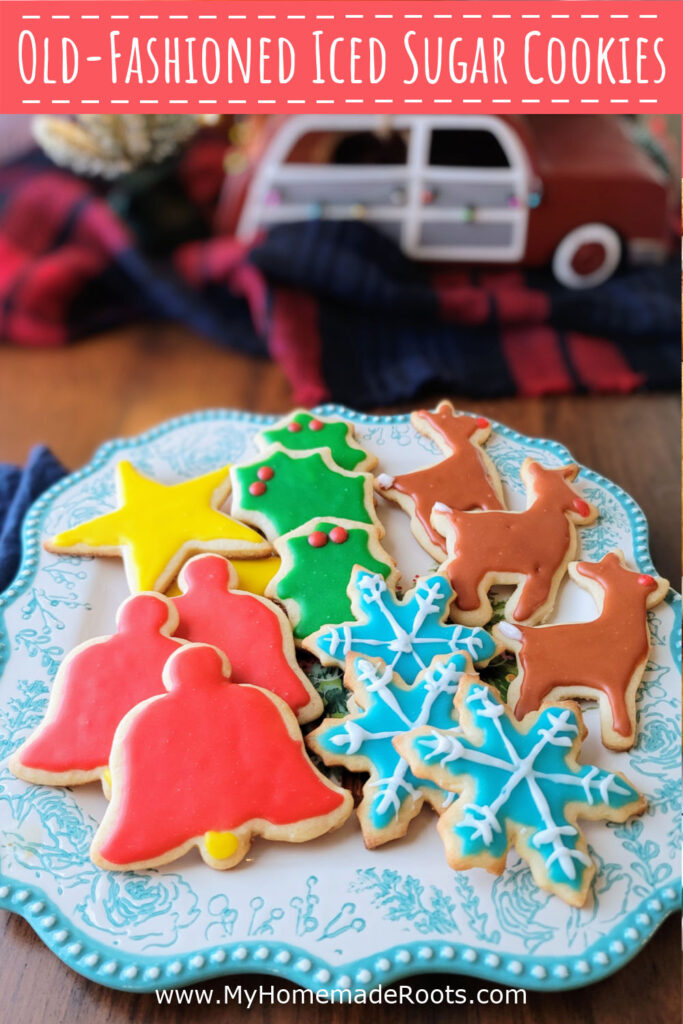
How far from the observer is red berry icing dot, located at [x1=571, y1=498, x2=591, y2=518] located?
950 millimetres

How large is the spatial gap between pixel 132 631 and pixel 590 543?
0.47 meters

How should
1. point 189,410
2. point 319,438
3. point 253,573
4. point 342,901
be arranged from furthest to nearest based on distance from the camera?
point 189,410 → point 319,438 → point 253,573 → point 342,901

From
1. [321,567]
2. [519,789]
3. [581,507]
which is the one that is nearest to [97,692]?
[321,567]

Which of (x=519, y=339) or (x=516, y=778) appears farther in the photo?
(x=519, y=339)

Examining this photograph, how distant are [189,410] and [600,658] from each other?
768mm

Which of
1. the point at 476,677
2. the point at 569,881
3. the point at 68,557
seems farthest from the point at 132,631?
the point at 569,881

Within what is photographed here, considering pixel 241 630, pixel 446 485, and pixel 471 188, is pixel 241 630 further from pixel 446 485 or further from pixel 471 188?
pixel 471 188

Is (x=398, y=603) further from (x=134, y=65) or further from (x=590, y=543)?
(x=134, y=65)

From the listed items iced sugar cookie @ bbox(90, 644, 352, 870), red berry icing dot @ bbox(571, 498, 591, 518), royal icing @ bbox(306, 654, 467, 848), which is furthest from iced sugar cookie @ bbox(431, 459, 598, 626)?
iced sugar cookie @ bbox(90, 644, 352, 870)

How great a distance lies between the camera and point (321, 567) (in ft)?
2.90

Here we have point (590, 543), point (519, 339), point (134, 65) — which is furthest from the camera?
point (519, 339)

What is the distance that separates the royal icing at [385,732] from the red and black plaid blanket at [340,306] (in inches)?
23.4

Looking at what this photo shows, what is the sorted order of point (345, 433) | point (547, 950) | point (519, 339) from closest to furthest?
point (547, 950)
point (345, 433)
point (519, 339)

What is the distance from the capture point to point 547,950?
65 centimetres
